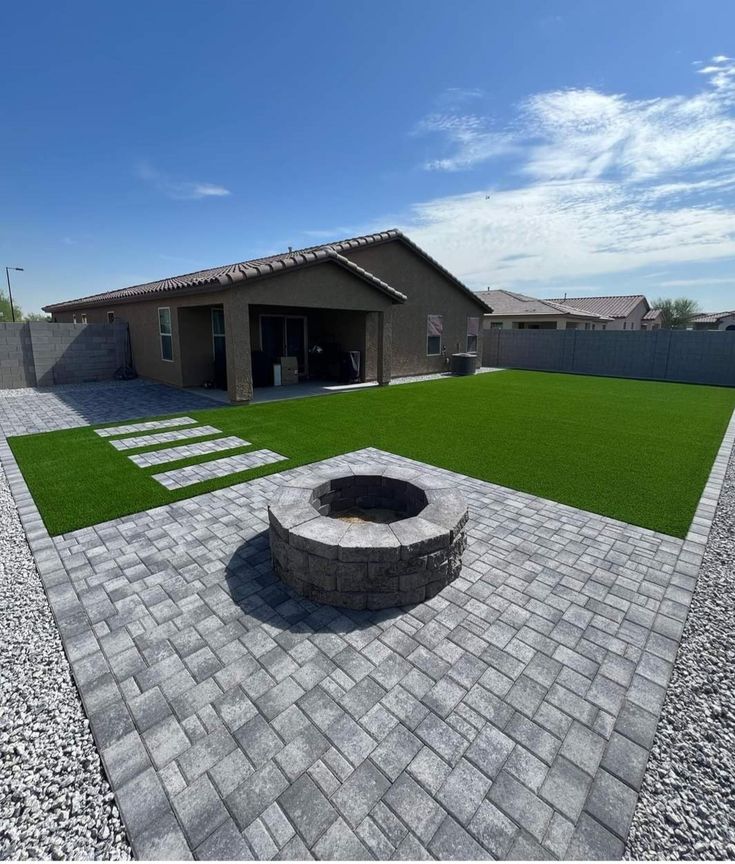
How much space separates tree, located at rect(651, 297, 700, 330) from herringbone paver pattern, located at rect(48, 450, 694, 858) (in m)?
60.1

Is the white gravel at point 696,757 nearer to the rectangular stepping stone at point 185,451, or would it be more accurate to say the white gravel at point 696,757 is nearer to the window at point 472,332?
the rectangular stepping stone at point 185,451

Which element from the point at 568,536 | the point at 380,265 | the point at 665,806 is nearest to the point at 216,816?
the point at 665,806

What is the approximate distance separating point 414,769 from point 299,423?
25.2ft

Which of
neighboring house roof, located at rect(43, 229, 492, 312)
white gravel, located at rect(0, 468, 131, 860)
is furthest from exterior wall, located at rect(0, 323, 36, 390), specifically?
white gravel, located at rect(0, 468, 131, 860)

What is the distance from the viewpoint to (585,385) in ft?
54.3

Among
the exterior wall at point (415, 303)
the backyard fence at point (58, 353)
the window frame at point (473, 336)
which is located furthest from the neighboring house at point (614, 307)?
the backyard fence at point (58, 353)

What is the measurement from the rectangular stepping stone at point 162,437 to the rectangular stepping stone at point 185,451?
1.64 feet

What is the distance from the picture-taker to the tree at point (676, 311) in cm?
5191

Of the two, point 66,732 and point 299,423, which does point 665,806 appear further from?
point 299,423

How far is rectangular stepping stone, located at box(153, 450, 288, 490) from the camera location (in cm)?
606

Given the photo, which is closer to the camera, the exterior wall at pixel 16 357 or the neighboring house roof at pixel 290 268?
the neighboring house roof at pixel 290 268

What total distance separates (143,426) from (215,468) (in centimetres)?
346

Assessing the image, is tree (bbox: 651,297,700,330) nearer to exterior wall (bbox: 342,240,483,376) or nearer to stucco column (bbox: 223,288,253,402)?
exterior wall (bbox: 342,240,483,376)

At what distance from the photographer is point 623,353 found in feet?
64.8
